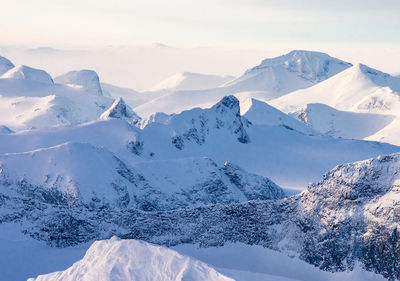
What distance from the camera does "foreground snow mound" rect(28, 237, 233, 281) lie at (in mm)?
67000

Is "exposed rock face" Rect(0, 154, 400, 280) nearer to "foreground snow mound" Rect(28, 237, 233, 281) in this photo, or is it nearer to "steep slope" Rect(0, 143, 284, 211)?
"steep slope" Rect(0, 143, 284, 211)

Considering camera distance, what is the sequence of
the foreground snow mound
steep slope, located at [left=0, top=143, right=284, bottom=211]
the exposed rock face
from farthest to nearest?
steep slope, located at [left=0, top=143, right=284, bottom=211] → the exposed rock face → the foreground snow mound

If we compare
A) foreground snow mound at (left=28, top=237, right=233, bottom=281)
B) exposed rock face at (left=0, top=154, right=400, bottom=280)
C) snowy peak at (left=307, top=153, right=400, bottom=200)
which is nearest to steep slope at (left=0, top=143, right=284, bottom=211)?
exposed rock face at (left=0, top=154, right=400, bottom=280)

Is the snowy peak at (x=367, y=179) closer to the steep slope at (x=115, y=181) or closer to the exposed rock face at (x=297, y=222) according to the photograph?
the exposed rock face at (x=297, y=222)

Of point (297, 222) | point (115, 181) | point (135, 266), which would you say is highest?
point (135, 266)

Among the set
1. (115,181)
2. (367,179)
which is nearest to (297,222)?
(367,179)

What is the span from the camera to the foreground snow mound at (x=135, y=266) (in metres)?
67.0

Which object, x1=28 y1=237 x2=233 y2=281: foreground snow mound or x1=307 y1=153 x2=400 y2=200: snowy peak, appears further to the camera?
x1=307 y1=153 x2=400 y2=200: snowy peak

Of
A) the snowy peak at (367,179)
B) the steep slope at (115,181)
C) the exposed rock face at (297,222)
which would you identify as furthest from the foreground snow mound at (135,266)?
the steep slope at (115,181)

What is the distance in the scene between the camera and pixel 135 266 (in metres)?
69.5

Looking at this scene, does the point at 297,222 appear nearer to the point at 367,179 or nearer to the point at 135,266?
the point at 367,179

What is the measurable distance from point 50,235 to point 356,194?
4627cm

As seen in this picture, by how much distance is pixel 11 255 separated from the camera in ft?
322

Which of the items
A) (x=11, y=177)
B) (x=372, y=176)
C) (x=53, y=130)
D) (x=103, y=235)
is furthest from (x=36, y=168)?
(x=372, y=176)
